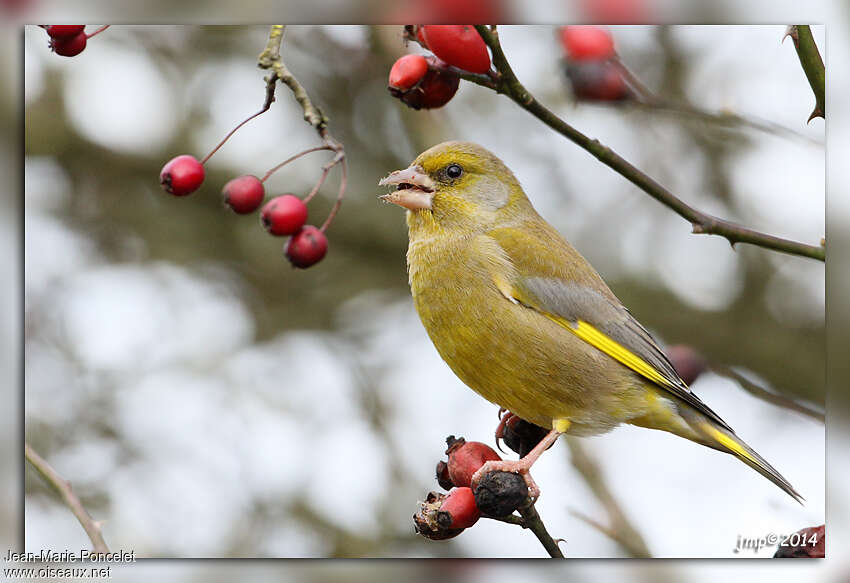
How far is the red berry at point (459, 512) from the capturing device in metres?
1.79

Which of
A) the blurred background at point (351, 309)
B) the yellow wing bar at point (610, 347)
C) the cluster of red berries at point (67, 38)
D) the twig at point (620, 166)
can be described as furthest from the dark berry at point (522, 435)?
the cluster of red berries at point (67, 38)

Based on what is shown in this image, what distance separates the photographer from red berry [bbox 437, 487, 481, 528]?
1794 millimetres

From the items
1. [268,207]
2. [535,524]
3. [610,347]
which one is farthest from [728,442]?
[268,207]

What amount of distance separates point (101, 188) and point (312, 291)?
34.4 inches

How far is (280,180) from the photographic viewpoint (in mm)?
3439

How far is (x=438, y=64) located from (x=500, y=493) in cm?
85

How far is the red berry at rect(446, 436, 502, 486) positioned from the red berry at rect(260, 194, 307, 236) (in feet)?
1.93

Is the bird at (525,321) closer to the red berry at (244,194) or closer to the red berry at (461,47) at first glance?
the red berry at (244,194)

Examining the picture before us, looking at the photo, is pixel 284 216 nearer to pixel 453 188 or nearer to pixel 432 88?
pixel 432 88

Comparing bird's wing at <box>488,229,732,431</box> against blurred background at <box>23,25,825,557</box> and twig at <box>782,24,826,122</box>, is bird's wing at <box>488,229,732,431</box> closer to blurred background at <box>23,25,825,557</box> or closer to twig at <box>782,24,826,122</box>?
blurred background at <box>23,25,825,557</box>

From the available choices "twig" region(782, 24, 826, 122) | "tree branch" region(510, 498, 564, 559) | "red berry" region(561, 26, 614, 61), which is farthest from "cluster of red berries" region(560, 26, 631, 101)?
"tree branch" region(510, 498, 564, 559)

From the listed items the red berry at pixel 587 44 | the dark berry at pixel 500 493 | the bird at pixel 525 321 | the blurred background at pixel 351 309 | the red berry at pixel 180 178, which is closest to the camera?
the dark berry at pixel 500 493

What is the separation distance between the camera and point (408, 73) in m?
1.90

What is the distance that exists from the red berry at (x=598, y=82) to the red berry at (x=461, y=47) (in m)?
0.32
